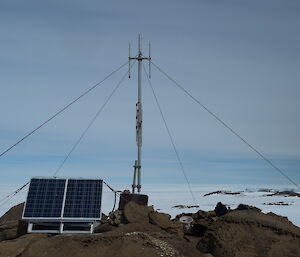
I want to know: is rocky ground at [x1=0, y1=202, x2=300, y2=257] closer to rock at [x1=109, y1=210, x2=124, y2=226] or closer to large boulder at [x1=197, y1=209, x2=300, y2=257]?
large boulder at [x1=197, y1=209, x2=300, y2=257]

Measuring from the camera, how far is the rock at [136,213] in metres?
10.8

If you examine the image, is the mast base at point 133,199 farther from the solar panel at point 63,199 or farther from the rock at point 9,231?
the rock at point 9,231

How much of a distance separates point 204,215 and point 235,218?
15.9 feet

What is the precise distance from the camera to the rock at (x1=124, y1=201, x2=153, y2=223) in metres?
10.8

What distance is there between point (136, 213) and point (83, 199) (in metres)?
2.67

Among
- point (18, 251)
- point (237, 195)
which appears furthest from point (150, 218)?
point (237, 195)

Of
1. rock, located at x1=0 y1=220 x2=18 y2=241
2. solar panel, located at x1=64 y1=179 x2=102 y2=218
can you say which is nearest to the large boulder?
solar panel, located at x1=64 y1=179 x2=102 y2=218

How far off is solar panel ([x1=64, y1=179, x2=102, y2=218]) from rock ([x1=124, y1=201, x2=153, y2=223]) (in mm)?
1842

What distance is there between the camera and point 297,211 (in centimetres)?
1628

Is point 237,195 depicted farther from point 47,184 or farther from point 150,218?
point 47,184

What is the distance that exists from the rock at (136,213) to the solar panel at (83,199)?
1.84 m

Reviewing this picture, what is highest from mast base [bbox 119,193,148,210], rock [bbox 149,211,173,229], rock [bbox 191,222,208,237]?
mast base [bbox 119,193,148,210]

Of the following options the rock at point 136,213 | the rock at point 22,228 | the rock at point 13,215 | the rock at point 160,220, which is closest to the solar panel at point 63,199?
the rock at point 22,228

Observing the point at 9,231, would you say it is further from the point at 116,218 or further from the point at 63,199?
the point at 116,218
